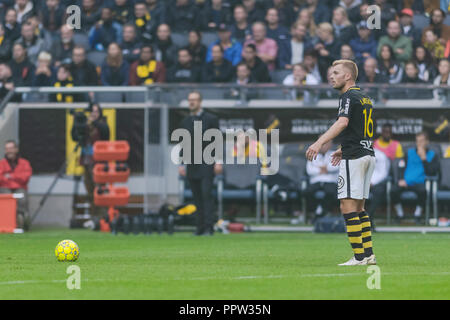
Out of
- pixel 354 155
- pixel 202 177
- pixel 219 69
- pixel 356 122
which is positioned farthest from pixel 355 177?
pixel 219 69

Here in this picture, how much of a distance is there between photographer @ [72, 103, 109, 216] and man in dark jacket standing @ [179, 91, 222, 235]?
2.73m

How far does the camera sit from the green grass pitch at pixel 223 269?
8641 mm

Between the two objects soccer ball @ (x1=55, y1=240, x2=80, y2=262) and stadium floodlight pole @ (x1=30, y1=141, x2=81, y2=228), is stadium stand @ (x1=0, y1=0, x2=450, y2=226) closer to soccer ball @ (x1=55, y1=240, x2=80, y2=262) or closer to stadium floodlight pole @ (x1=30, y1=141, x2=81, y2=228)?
stadium floodlight pole @ (x1=30, y1=141, x2=81, y2=228)

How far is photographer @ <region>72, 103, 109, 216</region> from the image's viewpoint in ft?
67.1

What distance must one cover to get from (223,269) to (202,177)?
7.38 m

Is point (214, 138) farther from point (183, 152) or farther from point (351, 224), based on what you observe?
point (351, 224)

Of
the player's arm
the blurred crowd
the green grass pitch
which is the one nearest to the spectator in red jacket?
the blurred crowd

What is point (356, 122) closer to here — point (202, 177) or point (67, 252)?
point (67, 252)

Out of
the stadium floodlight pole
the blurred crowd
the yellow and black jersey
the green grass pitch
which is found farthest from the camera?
the blurred crowd

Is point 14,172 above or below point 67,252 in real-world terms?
above

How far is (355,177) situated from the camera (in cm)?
1115

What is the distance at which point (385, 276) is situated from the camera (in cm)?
1005

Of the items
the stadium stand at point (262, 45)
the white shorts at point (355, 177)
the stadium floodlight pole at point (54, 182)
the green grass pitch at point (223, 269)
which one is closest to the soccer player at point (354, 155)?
the white shorts at point (355, 177)
